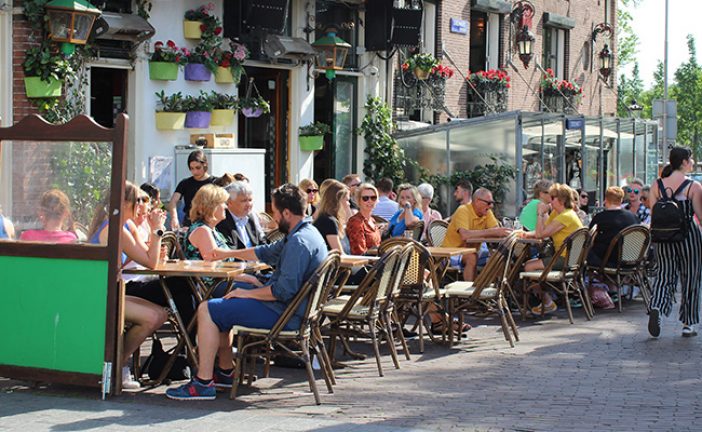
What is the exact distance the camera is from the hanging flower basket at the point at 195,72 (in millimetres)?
15586

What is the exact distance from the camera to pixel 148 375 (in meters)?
8.66

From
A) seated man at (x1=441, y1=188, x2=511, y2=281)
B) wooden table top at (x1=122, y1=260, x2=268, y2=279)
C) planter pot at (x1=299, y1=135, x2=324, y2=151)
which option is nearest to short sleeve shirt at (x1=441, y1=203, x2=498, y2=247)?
seated man at (x1=441, y1=188, x2=511, y2=281)

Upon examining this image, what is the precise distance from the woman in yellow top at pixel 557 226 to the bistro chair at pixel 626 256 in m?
0.79

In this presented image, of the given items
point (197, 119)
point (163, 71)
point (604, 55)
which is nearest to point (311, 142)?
point (197, 119)

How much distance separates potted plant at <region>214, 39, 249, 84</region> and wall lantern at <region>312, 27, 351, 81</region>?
190 centimetres

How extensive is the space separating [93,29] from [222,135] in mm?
2710

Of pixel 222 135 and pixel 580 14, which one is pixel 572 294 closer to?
pixel 222 135

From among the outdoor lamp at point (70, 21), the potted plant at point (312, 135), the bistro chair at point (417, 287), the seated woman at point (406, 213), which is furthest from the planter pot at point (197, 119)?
the bistro chair at point (417, 287)

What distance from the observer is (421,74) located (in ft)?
69.1

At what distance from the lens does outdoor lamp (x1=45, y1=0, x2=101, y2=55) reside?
43.4 ft

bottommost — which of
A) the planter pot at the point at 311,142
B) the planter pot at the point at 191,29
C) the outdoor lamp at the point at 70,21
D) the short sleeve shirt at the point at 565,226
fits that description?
the short sleeve shirt at the point at 565,226

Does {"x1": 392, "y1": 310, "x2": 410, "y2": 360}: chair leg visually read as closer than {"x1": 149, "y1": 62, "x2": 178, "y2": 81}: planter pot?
Yes

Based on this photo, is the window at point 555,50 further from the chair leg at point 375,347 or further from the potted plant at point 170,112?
the chair leg at point 375,347

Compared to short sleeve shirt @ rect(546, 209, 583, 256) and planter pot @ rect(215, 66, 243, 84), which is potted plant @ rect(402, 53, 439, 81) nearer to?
planter pot @ rect(215, 66, 243, 84)
